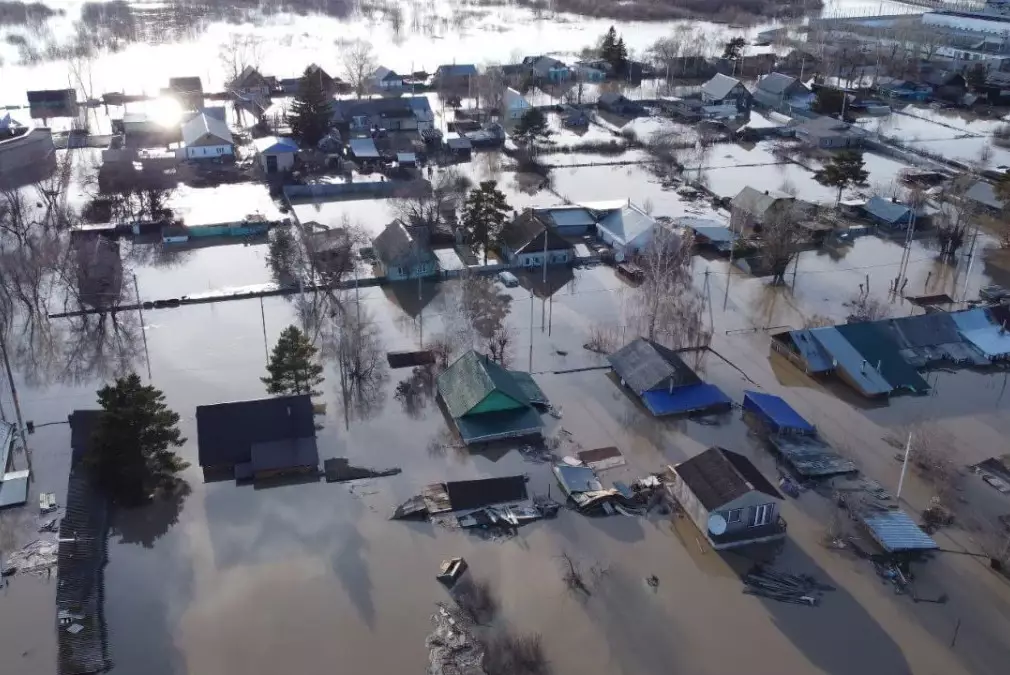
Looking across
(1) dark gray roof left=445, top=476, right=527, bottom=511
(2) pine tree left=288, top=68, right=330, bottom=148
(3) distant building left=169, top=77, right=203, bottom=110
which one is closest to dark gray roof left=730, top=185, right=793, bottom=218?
(1) dark gray roof left=445, top=476, right=527, bottom=511

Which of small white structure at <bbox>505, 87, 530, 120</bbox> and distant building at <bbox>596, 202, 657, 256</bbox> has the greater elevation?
small white structure at <bbox>505, 87, 530, 120</bbox>

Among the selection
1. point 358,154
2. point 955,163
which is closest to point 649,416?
point 358,154

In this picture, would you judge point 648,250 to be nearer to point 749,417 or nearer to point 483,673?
point 749,417

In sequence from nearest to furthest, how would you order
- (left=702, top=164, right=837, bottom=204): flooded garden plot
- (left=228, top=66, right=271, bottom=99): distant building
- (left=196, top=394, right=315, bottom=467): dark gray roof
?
(left=196, top=394, right=315, bottom=467): dark gray roof
(left=702, top=164, right=837, bottom=204): flooded garden plot
(left=228, top=66, right=271, bottom=99): distant building

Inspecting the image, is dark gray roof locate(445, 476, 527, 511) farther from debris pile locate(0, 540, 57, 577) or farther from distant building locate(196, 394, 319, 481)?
debris pile locate(0, 540, 57, 577)

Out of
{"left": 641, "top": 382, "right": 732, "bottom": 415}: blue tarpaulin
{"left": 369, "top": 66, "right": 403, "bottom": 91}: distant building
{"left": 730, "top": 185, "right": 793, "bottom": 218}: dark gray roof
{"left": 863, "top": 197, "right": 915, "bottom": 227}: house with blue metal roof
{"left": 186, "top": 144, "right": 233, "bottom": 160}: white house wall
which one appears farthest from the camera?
{"left": 369, "top": 66, "right": 403, "bottom": 91}: distant building
